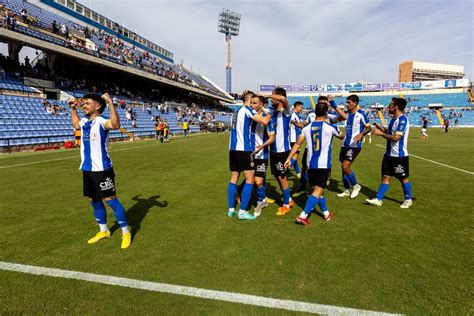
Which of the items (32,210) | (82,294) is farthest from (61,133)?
(82,294)

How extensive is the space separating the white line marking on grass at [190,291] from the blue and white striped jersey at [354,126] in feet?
13.8

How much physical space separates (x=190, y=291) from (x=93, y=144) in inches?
95.6

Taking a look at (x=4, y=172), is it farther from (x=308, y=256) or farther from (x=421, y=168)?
(x=421, y=168)

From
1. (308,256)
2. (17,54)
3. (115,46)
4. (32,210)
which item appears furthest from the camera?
(115,46)

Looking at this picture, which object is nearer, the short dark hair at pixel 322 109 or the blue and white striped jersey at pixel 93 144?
the blue and white striped jersey at pixel 93 144

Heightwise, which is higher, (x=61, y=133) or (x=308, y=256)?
(x=61, y=133)

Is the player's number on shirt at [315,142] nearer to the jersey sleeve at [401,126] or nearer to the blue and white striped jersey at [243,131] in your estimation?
the blue and white striped jersey at [243,131]

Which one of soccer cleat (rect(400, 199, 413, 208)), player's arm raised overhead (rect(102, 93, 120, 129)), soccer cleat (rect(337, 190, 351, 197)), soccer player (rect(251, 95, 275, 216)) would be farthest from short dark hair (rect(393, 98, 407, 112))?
player's arm raised overhead (rect(102, 93, 120, 129))

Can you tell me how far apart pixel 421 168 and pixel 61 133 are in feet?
72.6

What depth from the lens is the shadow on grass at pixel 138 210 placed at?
437 centimetres

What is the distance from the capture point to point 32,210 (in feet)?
16.7

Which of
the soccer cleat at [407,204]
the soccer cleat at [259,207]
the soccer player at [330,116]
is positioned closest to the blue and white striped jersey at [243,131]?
the soccer cleat at [259,207]

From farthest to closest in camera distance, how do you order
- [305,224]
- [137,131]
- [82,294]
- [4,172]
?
[137,131] → [4,172] → [305,224] → [82,294]

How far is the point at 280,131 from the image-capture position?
504cm
